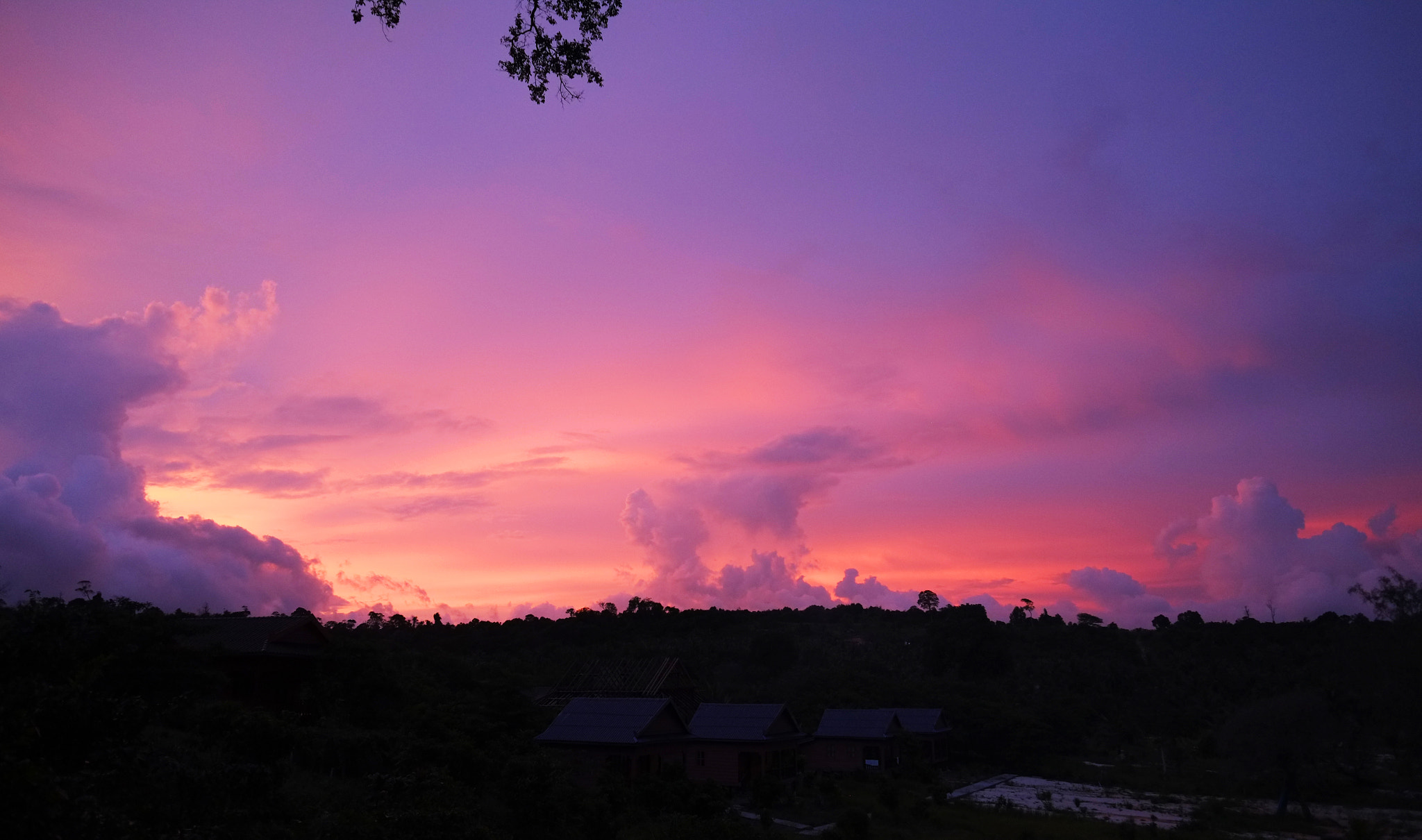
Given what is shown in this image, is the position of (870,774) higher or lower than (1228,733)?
lower

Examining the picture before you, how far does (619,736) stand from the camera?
40938mm

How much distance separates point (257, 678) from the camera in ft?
113

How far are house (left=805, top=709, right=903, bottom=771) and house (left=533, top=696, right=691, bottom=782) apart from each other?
14.1 metres

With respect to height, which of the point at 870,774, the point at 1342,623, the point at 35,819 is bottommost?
the point at 870,774

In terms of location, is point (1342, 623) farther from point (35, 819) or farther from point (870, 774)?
point (35, 819)

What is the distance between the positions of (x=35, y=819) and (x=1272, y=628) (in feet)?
377

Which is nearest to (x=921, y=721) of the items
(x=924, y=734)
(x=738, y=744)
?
(x=924, y=734)

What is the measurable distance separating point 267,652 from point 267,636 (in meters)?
0.97

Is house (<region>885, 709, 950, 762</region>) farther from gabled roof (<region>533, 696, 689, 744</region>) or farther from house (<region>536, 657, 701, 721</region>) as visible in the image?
gabled roof (<region>533, 696, 689, 744</region>)

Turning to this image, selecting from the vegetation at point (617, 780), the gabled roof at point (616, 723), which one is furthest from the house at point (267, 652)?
the gabled roof at point (616, 723)

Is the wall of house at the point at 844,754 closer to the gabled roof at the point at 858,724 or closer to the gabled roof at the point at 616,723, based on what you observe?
the gabled roof at the point at 858,724

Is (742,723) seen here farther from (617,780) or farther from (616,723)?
(617,780)

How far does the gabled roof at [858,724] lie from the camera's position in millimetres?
55562

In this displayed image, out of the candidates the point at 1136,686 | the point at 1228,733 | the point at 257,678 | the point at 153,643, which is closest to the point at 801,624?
the point at 1136,686
